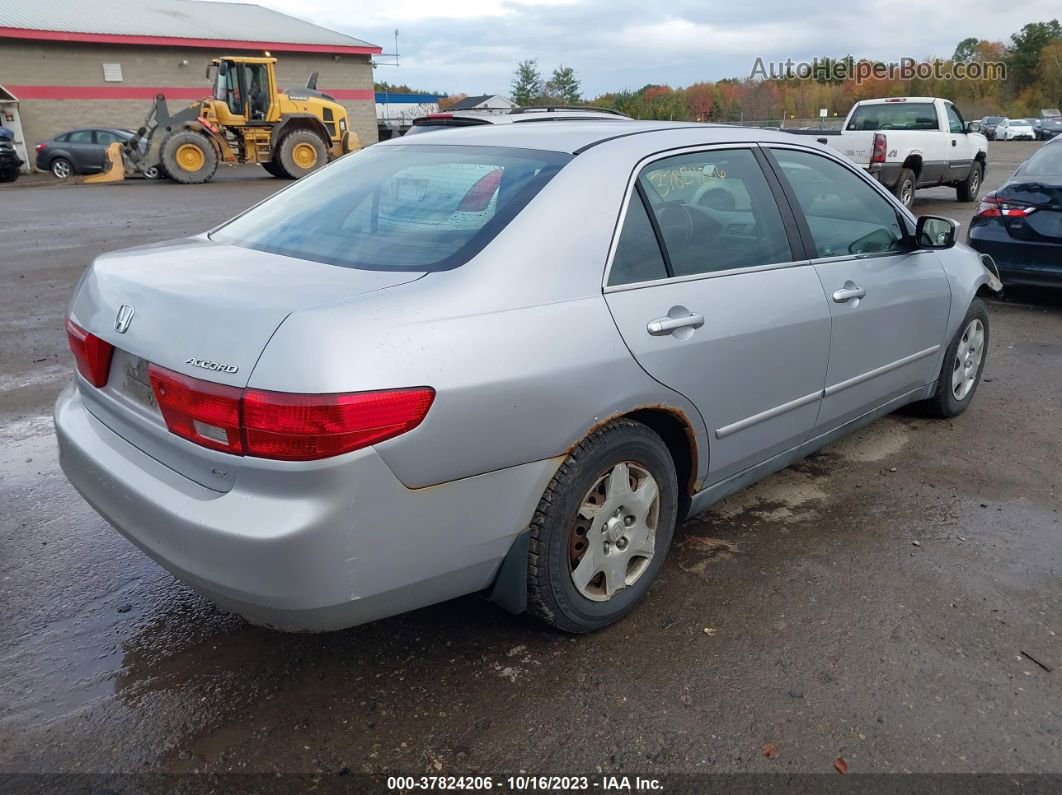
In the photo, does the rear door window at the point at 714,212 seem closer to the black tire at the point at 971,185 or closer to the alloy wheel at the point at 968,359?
the alloy wheel at the point at 968,359

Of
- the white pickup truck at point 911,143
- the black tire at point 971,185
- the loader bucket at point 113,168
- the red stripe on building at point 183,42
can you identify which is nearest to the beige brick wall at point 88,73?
the red stripe on building at point 183,42

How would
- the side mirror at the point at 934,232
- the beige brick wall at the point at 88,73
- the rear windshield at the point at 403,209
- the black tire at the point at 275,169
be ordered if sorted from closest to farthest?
1. the rear windshield at the point at 403,209
2. the side mirror at the point at 934,232
3. the black tire at the point at 275,169
4. the beige brick wall at the point at 88,73

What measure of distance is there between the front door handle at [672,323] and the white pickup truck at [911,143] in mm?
11594

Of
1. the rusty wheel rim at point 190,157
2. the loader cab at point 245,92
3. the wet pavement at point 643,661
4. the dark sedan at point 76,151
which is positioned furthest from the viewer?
the dark sedan at point 76,151

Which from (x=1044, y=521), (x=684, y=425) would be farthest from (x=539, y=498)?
(x=1044, y=521)

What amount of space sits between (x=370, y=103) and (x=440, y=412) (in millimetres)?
39391

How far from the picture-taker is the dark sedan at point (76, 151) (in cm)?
2492

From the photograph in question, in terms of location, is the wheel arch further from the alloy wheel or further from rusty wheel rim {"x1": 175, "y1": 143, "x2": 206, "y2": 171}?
the alloy wheel

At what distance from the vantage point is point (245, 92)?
879 inches

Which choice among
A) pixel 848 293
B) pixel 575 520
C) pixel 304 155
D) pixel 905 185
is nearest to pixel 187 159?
pixel 304 155

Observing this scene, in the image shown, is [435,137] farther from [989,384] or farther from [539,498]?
[989,384]

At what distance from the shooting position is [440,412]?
2.21 meters

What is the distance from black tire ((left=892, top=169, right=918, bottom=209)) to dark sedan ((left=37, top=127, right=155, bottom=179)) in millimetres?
21227

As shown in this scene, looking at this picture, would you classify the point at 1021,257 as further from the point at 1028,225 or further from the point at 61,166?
the point at 61,166
